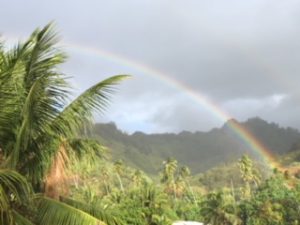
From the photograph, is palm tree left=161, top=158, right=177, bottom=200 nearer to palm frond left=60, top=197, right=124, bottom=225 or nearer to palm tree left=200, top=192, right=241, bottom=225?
palm tree left=200, top=192, right=241, bottom=225

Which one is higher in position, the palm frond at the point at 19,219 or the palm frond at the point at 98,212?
the palm frond at the point at 98,212

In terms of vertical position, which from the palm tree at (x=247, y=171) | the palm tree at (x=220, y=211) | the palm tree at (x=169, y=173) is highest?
the palm tree at (x=247, y=171)

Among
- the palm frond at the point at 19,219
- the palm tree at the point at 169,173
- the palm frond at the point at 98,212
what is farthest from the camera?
the palm tree at the point at 169,173

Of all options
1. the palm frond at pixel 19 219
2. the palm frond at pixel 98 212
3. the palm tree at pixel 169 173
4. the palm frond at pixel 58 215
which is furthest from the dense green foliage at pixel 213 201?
the palm frond at pixel 19 219

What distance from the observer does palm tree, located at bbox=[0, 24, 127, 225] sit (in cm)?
824

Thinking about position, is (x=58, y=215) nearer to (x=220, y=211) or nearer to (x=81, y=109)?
(x=81, y=109)

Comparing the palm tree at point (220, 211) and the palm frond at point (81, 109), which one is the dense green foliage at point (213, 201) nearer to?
the palm tree at point (220, 211)

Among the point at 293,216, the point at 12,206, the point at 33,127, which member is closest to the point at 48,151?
the point at 33,127

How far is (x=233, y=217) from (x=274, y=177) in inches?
590

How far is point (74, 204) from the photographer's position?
920cm

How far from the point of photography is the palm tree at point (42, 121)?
8242mm

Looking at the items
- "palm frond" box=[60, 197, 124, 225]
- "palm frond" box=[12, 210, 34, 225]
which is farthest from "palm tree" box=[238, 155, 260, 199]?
"palm frond" box=[12, 210, 34, 225]

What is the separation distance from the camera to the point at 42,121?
28.5 feet

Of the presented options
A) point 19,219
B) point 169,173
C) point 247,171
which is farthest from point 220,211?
point 19,219
